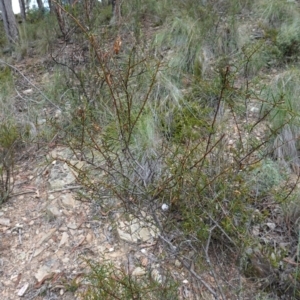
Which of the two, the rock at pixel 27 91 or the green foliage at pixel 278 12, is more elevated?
the green foliage at pixel 278 12

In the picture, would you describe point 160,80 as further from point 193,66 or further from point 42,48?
point 42,48

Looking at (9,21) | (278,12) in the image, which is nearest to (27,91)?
(9,21)

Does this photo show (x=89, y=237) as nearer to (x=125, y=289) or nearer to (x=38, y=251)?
(x=38, y=251)

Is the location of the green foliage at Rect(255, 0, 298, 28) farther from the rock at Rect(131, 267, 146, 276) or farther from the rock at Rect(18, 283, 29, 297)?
the rock at Rect(18, 283, 29, 297)

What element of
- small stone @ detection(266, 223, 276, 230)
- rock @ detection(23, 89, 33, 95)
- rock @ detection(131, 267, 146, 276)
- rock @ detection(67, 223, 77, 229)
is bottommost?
rock @ detection(131, 267, 146, 276)

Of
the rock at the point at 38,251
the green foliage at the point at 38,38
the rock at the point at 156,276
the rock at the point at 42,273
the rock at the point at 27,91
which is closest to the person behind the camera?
the rock at the point at 156,276

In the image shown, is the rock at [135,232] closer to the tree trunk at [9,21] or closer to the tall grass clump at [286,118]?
the tall grass clump at [286,118]

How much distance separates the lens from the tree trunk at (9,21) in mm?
5031

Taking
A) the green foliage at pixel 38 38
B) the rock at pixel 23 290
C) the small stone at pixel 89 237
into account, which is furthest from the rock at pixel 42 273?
the green foliage at pixel 38 38

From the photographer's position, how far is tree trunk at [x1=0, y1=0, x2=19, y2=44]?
503 centimetres

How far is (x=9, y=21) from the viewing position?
16.7ft

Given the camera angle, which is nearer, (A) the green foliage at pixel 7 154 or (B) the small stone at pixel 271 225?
(B) the small stone at pixel 271 225

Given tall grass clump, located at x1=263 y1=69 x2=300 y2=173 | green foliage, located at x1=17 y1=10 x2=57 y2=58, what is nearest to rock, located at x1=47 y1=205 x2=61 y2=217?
tall grass clump, located at x1=263 y1=69 x2=300 y2=173

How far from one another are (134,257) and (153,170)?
55 cm
